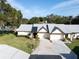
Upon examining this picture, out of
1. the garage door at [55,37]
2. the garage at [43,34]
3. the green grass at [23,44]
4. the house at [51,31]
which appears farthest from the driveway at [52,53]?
the garage at [43,34]

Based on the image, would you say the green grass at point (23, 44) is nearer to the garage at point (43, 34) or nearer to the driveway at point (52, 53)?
the driveway at point (52, 53)

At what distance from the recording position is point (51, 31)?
49688 mm

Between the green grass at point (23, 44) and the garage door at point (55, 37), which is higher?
the green grass at point (23, 44)

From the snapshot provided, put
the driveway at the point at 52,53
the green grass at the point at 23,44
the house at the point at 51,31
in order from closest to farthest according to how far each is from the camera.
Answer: the driveway at the point at 52,53, the green grass at the point at 23,44, the house at the point at 51,31

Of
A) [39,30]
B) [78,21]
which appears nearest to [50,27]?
[39,30]

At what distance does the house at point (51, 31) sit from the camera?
48.9 meters

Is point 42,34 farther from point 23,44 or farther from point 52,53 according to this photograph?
point 52,53

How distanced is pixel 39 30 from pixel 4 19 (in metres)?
9.62

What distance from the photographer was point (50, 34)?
4919 centimetres

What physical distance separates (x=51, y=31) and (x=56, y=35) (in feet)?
5.77

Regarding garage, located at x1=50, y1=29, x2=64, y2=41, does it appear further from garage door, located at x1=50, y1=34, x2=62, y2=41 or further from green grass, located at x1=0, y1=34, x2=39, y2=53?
green grass, located at x1=0, y1=34, x2=39, y2=53

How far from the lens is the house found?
48875 mm

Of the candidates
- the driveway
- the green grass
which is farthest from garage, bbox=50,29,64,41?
the driveway

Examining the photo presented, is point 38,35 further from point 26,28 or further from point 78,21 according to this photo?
point 78,21
